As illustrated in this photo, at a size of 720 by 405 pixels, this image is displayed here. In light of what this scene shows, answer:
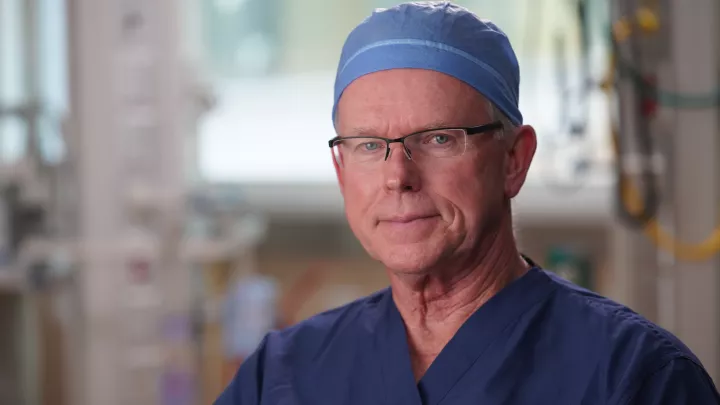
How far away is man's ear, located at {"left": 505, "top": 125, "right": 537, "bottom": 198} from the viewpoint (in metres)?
1.17

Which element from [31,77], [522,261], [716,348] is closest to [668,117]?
[716,348]

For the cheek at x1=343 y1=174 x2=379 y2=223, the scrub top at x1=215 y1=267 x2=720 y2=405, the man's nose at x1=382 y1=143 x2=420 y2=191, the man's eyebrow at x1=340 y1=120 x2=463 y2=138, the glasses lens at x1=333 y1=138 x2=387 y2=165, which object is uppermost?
the man's eyebrow at x1=340 y1=120 x2=463 y2=138

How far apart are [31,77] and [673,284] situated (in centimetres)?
200

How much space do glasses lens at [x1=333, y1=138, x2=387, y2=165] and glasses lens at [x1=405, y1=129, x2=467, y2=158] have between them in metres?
0.04

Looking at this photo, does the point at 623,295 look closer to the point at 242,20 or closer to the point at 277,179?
the point at 277,179

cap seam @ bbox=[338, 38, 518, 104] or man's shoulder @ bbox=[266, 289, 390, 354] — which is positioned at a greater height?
cap seam @ bbox=[338, 38, 518, 104]

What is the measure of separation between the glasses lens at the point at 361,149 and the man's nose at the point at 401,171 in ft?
0.09

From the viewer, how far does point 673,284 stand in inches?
83.1

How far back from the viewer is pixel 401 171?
1.07 m

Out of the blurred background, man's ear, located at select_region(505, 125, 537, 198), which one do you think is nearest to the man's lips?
man's ear, located at select_region(505, 125, 537, 198)

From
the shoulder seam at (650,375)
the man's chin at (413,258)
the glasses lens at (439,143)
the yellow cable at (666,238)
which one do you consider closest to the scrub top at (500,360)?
the shoulder seam at (650,375)

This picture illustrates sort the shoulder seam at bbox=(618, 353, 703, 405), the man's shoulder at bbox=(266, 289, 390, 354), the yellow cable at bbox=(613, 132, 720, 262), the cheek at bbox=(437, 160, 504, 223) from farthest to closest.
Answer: the yellow cable at bbox=(613, 132, 720, 262)
the man's shoulder at bbox=(266, 289, 390, 354)
the cheek at bbox=(437, 160, 504, 223)
the shoulder seam at bbox=(618, 353, 703, 405)

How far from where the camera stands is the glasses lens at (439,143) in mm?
1090

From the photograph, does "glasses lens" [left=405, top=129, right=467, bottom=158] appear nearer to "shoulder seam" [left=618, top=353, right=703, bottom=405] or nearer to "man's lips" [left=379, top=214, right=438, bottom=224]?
"man's lips" [left=379, top=214, right=438, bottom=224]
